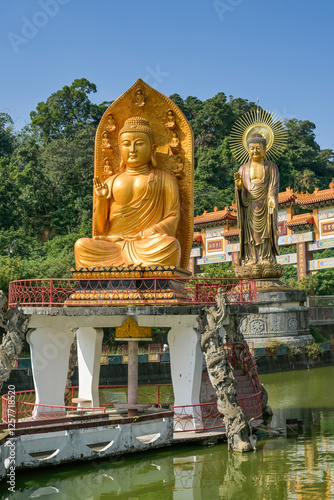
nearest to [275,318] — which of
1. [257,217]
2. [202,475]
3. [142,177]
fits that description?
[257,217]

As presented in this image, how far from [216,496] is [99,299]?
12.9ft

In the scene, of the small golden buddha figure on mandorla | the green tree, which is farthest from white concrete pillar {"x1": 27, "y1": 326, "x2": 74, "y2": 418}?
the green tree

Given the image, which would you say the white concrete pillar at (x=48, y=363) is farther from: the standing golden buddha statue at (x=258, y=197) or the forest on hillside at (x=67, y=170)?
the standing golden buddha statue at (x=258, y=197)

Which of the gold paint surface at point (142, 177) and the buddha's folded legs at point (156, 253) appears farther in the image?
the gold paint surface at point (142, 177)

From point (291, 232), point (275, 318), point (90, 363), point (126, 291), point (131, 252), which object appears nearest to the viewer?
point (126, 291)

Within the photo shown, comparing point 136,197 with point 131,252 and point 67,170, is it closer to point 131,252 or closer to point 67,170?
point 131,252

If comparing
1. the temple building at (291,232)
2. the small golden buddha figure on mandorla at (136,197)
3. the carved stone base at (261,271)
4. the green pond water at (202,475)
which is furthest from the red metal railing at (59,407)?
the temple building at (291,232)

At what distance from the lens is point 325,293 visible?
108 ft

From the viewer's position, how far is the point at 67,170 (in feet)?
123

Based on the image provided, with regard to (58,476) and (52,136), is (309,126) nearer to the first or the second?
(52,136)

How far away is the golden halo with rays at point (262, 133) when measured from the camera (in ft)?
68.6

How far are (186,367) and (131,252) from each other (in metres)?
2.40

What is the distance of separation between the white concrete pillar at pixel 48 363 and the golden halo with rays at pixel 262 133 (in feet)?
43.7

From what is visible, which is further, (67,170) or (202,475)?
(67,170)
